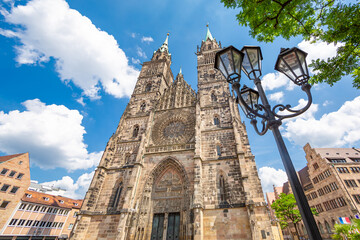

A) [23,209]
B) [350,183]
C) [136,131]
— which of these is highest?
[136,131]

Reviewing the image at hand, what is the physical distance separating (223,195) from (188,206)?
2.88 meters

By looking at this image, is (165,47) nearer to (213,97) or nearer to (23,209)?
(213,97)

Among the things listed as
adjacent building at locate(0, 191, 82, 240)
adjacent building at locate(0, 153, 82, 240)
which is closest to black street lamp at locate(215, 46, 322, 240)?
adjacent building at locate(0, 153, 82, 240)

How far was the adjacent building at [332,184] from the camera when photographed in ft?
77.5

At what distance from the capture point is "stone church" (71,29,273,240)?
12.2m

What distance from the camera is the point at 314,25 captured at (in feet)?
16.1

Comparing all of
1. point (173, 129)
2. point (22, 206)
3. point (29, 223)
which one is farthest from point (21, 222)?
point (173, 129)

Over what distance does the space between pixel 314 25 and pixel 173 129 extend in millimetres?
15148

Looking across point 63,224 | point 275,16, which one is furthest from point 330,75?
point 63,224

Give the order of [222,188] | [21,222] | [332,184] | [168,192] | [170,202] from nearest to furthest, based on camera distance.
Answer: [222,188], [170,202], [168,192], [21,222], [332,184]

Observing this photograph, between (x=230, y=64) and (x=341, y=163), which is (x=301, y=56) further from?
(x=341, y=163)

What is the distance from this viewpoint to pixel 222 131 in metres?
16.7

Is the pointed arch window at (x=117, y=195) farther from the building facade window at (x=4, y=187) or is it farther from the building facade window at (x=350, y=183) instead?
the building facade window at (x=350, y=183)

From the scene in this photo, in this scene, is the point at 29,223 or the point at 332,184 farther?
the point at 332,184
